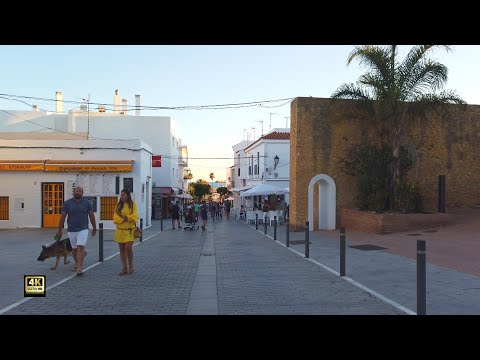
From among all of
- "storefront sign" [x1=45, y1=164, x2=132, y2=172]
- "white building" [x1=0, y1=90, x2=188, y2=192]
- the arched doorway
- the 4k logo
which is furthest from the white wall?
the 4k logo

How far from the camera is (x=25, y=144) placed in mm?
24047

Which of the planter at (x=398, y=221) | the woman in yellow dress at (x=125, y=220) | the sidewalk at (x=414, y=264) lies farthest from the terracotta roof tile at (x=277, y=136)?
the woman in yellow dress at (x=125, y=220)

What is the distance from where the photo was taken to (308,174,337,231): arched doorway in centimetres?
2214

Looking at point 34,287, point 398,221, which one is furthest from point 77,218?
point 398,221

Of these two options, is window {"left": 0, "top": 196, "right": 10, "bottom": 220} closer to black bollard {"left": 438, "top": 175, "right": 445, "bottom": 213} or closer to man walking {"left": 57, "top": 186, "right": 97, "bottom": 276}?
man walking {"left": 57, "top": 186, "right": 97, "bottom": 276}

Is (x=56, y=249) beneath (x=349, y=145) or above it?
beneath

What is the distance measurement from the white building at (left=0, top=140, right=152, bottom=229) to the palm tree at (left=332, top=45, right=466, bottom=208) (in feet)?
40.1

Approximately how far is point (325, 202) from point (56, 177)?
13.3 meters

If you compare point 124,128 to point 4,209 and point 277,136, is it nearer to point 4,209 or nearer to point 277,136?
point 277,136

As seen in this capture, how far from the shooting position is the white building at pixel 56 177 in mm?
23906

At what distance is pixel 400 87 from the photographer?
1958cm

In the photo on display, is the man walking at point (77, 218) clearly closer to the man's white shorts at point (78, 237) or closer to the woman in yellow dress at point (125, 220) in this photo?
the man's white shorts at point (78, 237)

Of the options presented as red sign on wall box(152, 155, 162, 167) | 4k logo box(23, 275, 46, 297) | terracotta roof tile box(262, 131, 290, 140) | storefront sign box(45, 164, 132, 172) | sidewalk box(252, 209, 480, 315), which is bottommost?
sidewalk box(252, 209, 480, 315)
